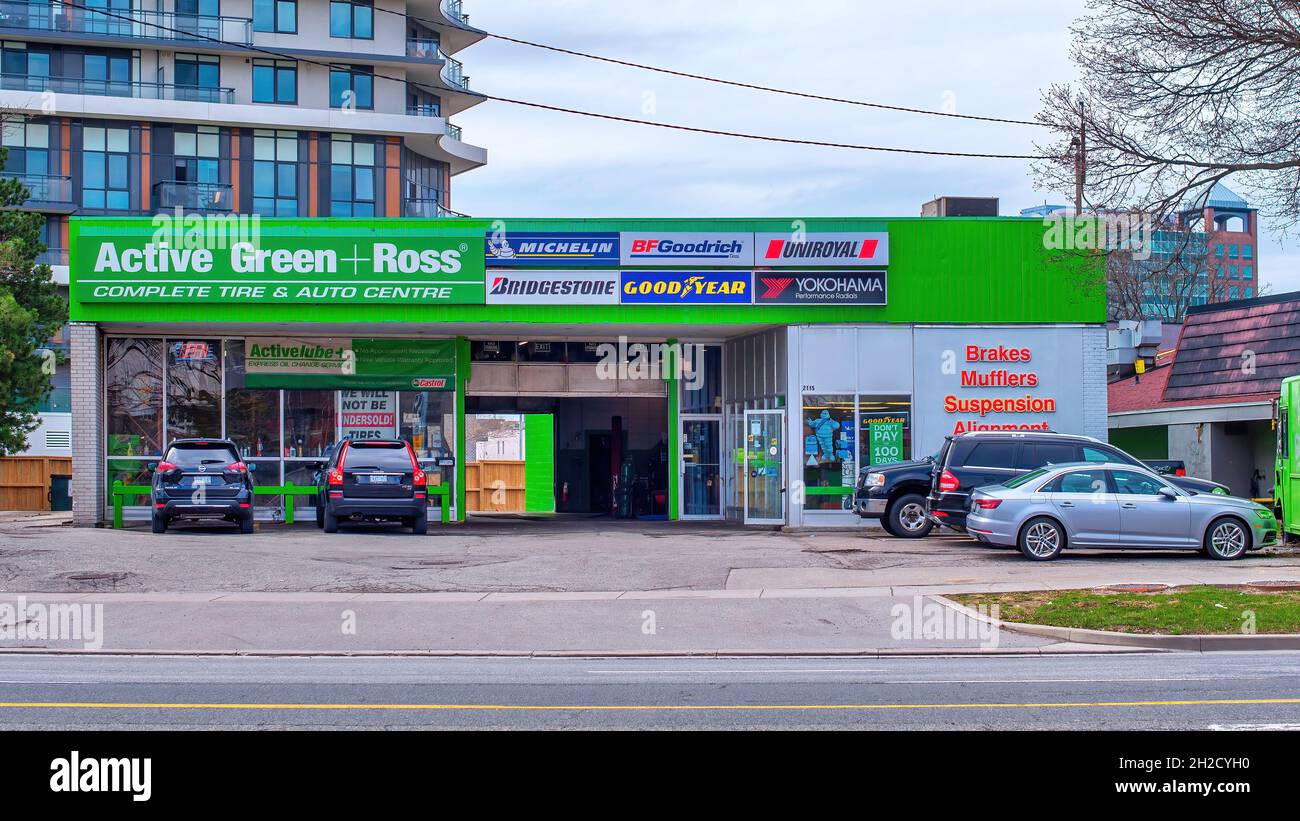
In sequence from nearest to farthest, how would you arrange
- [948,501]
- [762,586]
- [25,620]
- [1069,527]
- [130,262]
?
[25,620] → [762,586] → [1069,527] → [948,501] → [130,262]

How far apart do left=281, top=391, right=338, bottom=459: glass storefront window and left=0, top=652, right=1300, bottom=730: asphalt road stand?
53.5 ft

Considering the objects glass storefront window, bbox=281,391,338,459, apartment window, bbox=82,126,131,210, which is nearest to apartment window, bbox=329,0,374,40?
apartment window, bbox=82,126,131,210

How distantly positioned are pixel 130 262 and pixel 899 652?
19671 mm

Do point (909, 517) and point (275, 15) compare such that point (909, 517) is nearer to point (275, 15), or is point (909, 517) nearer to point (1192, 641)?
point (1192, 641)

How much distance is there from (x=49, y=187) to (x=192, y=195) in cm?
596

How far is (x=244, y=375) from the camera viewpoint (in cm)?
2989

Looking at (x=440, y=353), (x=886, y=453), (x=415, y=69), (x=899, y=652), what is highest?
(x=415, y=69)

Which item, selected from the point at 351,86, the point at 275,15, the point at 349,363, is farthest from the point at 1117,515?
the point at 275,15

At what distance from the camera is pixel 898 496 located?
997 inches

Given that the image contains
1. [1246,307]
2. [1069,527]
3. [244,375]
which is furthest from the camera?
[1246,307]

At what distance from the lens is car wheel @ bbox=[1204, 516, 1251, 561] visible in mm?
20812

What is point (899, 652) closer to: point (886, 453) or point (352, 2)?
point (886, 453)

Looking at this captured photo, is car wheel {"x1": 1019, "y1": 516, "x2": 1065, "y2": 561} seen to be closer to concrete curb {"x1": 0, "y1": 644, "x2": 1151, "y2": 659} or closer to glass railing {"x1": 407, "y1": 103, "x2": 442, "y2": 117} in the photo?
concrete curb {"x1": 0, "y1": 644, "x2": 1151, "y2": 659}

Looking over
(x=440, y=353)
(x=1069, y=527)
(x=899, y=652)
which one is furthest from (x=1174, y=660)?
(x=440, y=353)
